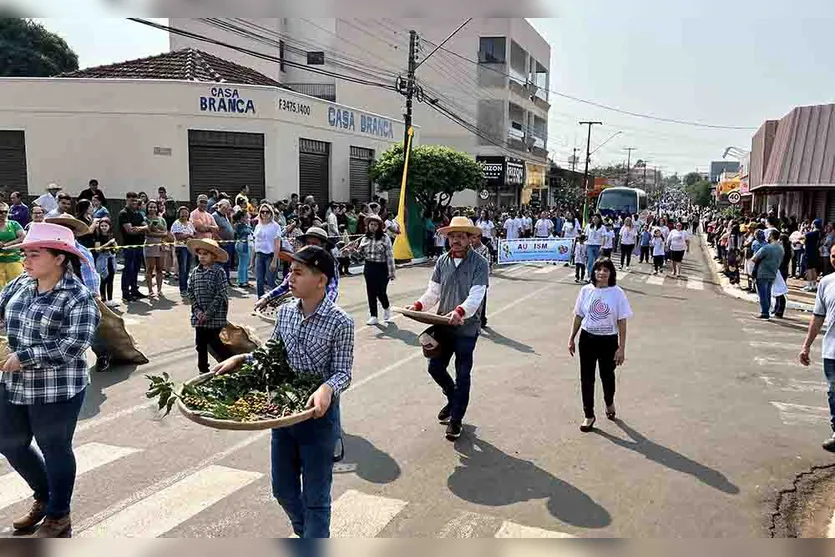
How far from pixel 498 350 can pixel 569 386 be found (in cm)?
199

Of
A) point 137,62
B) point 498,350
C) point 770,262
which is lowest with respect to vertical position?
point 498,350

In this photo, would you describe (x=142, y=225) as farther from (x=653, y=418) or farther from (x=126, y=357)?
(x=653, y=418)

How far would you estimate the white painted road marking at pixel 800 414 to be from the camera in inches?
281

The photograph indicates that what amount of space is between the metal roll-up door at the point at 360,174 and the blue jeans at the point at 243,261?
13082 millimetres

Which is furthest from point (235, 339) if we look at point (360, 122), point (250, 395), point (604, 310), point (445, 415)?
point (360, 122)

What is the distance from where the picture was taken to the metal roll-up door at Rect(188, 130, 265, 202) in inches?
891

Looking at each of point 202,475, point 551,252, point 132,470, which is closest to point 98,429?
point 132,470

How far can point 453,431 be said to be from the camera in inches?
248

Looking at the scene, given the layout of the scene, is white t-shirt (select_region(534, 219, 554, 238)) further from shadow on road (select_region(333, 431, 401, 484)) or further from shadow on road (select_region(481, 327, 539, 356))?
shadow on road (select_region(333, 431, 401, 484))

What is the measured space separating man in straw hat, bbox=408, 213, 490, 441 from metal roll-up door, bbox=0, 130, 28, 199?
2009 cm

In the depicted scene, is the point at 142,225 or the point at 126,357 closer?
the point at 126,357

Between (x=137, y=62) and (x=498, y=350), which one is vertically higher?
(x=137, y=62)

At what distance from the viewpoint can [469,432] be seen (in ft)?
21.4

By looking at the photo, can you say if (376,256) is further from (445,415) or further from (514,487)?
(514,487)
